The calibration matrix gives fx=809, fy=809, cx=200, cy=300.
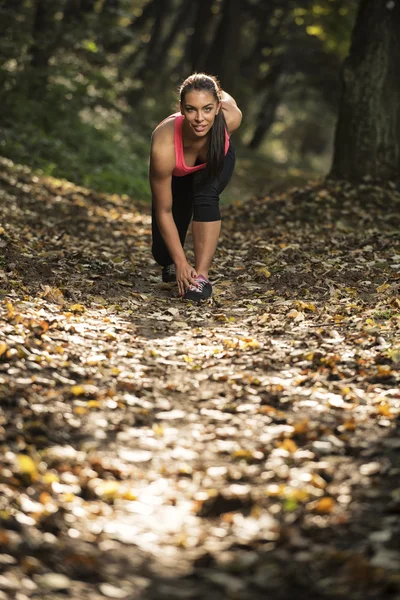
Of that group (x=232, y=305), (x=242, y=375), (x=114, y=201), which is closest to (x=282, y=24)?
(x=114, y=201)

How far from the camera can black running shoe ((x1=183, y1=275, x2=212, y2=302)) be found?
6.48 meters

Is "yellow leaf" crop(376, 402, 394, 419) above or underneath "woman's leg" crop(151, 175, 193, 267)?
underneath

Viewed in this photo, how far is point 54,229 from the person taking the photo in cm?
933

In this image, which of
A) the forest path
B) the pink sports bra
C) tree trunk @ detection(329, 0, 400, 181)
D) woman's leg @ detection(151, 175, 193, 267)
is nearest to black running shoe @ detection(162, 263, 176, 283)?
woman's leg @ detection(151, 175, 193, 267)

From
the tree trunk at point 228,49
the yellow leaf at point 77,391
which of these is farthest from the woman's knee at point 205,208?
the tree trunk at point 228,49

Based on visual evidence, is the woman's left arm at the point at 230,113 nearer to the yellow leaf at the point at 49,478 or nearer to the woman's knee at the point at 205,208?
the woman's knee at the point at 205,208

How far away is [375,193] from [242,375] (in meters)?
6.74

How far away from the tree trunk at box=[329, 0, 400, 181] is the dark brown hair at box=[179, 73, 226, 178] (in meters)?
5.47

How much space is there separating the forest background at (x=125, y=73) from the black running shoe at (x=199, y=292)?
1662mm

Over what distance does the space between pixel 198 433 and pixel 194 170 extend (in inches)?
116

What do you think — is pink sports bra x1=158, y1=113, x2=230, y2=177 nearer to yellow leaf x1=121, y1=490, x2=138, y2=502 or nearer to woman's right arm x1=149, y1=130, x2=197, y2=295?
woman's right arm x1=149, y1=130, x2=197, y2=295

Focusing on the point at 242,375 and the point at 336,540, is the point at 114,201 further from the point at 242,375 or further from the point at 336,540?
the point at 336,540

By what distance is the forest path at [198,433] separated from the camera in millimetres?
2949

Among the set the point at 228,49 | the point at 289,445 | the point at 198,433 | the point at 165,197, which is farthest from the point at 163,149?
the point at 228,49
